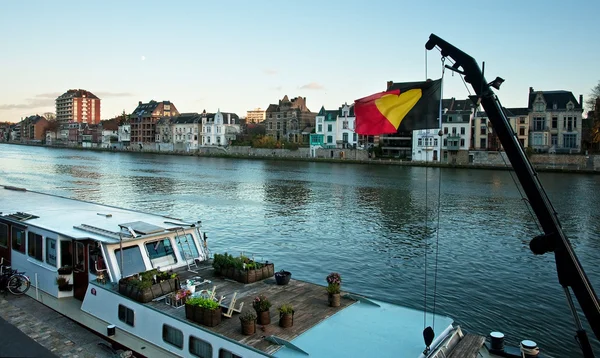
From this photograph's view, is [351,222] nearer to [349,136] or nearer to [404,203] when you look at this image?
[404,203]

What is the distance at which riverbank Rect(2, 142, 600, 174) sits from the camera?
95.8 metres

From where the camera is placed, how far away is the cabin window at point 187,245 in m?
15.9

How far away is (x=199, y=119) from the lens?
6663 inches

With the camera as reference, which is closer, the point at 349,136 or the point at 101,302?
the point at 101,302

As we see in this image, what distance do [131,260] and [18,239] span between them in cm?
624

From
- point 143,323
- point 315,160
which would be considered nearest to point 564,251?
point 143,323

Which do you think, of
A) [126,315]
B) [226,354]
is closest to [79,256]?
[126,315]

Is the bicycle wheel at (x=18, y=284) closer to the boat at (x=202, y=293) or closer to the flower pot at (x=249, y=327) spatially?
the boat at (x=202, y=293)

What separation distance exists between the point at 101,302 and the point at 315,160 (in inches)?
4567

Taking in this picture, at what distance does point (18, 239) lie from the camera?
57.7 feet

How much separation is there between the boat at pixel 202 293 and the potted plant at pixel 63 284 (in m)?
0.05

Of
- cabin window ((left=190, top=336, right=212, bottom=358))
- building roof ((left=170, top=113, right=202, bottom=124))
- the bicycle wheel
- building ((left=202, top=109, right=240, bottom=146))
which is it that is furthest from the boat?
building roof ((left=170, top=113, right=202, bottom=124))

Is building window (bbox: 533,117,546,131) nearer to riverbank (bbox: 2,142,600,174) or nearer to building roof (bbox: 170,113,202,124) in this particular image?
riverbank (bbox: 2,142,600,174)

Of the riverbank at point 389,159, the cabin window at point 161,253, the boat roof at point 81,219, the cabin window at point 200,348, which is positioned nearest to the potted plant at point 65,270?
the boat roof at point 81,219
